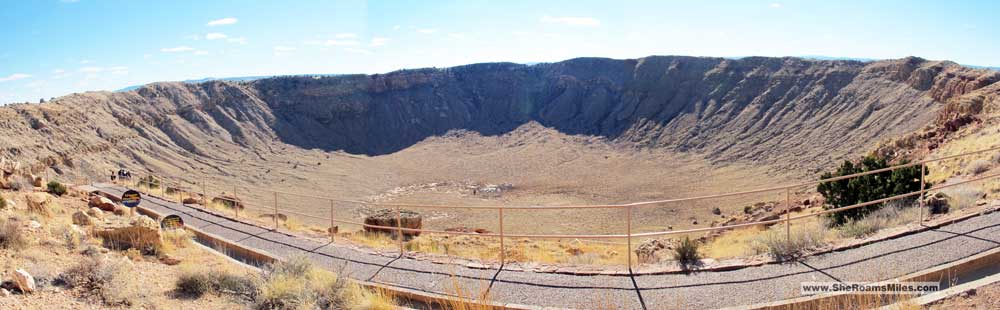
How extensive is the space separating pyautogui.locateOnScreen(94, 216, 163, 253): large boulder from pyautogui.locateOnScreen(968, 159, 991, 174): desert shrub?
19973mm

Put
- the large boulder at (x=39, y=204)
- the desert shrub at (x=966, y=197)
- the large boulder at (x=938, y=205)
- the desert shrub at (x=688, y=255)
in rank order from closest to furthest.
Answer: the desert shrub at (x=688, y=255)
the large boulder at (x=938, y=205)
the desert shrub at (x=966, y=197)
the large boulder at (x=39, y=204)

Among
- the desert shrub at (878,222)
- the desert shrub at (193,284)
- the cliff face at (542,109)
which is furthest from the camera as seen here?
the cliff face at (542,109)

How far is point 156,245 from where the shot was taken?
33.2 feet

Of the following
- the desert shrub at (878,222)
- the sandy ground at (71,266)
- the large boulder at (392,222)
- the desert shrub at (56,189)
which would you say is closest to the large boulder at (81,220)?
the sandy ground at (71,266)

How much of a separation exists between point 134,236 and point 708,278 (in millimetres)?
9553

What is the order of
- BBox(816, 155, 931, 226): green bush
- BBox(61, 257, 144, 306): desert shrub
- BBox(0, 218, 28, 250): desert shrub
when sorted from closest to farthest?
BBox(61, 257, 144, 306): desert shrub
BBox(0, 218, 28, 250): desert shrub
BBox(816, 155, 931, 226): green bush

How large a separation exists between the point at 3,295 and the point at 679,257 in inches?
333

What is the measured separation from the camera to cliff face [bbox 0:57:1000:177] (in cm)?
3950

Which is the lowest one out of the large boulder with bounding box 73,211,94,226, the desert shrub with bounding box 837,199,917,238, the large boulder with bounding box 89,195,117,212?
the large boulder with bounding box 89,195,117,212

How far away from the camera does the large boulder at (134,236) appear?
10.1m

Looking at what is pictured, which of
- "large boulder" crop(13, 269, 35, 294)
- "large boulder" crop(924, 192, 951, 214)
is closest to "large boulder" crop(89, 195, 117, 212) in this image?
"large boulder" crop(13, 269, 35, 294)

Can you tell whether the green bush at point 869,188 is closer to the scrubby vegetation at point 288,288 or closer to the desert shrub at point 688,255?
the desert shrub at point 688,255

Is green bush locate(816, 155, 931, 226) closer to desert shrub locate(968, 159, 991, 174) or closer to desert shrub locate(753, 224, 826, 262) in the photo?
desert shrub locate(968, 159, 991, 174)

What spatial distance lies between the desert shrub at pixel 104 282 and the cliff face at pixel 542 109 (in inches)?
1312
